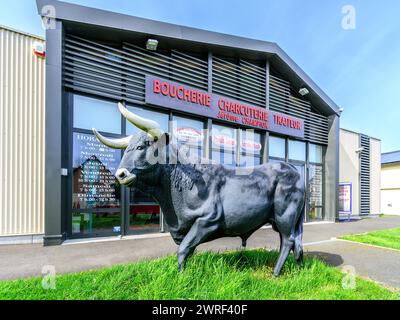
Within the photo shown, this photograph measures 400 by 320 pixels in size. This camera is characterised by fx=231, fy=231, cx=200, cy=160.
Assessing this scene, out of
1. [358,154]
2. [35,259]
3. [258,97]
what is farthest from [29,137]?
[358,154]

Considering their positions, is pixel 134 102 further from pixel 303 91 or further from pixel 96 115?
pixel 303 91

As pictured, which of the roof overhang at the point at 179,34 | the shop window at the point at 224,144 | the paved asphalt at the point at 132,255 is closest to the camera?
the paved asphalt at the point at 132,255

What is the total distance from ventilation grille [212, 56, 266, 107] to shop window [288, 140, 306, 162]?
2919mm

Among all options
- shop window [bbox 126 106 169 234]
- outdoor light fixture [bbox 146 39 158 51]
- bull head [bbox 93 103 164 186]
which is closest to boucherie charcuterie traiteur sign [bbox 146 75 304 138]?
shop window [bbox 126 106 169 234]

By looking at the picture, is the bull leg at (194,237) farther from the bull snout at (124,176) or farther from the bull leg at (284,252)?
the bull leg at (284,252)

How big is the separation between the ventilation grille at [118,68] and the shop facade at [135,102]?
0.11 ft

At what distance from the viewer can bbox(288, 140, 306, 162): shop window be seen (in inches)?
475

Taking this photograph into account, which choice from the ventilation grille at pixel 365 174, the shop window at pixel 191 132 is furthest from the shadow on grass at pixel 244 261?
the ventilation grille at pixel 365 174

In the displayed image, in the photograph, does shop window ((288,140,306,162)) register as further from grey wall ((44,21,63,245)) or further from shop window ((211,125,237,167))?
grey wall ((44,21,63,245))

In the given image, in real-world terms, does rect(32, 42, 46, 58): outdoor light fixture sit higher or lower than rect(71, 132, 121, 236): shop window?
higher

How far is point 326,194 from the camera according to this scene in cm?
1341

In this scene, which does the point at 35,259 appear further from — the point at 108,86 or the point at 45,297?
the point at 108,86

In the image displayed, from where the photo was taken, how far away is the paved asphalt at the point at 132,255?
171 inches

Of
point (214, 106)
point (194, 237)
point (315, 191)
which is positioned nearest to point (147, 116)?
point (214, 106)
